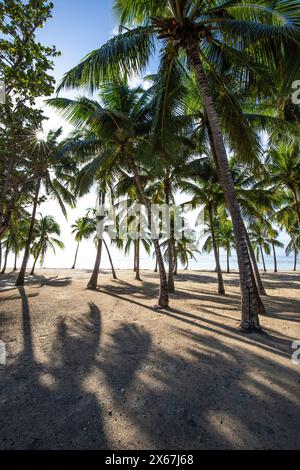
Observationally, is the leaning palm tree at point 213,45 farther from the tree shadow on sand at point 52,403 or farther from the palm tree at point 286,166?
the palm tree at point 286,166

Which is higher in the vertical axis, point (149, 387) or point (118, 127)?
point (118, 127)

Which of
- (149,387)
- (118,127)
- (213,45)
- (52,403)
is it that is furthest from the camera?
(118,127)

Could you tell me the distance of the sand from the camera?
8.09 ft

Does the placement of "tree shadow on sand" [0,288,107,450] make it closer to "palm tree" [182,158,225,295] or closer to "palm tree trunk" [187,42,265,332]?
"palm tree trunk" [187,42,265,332]

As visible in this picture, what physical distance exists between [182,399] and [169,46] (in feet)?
28.0

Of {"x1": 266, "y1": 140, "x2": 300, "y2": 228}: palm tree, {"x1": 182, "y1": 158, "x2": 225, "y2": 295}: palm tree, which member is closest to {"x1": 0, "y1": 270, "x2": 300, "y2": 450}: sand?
{"x1": 182, "y1": 158, "x2": 225, "y2": 295}: palm tree

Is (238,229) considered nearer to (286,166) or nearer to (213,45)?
(213,45)

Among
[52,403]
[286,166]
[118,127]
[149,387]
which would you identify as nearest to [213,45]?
[118,127]

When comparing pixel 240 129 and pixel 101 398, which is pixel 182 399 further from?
pixel 240 129

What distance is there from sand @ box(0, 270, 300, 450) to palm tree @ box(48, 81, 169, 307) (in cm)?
389

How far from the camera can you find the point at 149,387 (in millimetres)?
3414

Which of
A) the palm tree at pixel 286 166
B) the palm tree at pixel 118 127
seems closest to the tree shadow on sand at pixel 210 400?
the palm tree at pixel 118 127

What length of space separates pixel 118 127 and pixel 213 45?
13.9 feet

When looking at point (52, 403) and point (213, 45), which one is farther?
point (213, 45)
